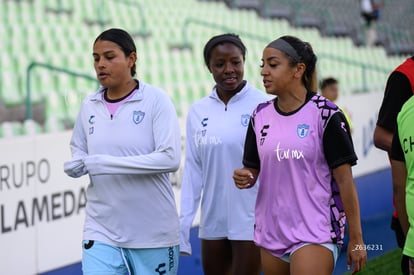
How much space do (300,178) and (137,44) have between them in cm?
912

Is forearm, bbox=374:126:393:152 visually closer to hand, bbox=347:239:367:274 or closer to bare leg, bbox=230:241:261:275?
hand, bbox=347:239:367:274

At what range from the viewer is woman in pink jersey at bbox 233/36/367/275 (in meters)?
4.07

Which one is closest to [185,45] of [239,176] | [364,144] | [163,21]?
[163,21]

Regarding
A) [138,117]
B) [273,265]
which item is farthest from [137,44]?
[273,265]

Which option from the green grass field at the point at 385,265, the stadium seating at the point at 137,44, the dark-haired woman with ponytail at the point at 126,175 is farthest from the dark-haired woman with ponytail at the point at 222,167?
the green grass field at the point at 385,265

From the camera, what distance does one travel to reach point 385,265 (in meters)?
8.38

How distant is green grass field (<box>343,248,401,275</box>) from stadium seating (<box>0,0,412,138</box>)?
258cm

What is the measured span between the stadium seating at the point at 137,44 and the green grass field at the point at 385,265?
2578 millimetres

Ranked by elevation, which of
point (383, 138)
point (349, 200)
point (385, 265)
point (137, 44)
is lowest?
point (385, 265)

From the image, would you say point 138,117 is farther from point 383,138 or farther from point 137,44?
point 137,44

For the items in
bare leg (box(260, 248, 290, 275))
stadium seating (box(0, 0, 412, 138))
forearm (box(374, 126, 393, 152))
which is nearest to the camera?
bare leg (box(260, 248, 290, 275))

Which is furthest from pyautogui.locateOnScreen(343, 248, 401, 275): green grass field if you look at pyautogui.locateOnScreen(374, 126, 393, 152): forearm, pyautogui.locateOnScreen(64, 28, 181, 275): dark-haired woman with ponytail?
pyautogui.locateOnScreen(64, 28, 181, 275): dark-haired woman with ponytail

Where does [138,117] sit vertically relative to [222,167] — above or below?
above

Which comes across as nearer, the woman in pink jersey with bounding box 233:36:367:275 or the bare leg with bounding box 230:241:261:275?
the woman in pink jersey with bounding box 233:36:367:275
